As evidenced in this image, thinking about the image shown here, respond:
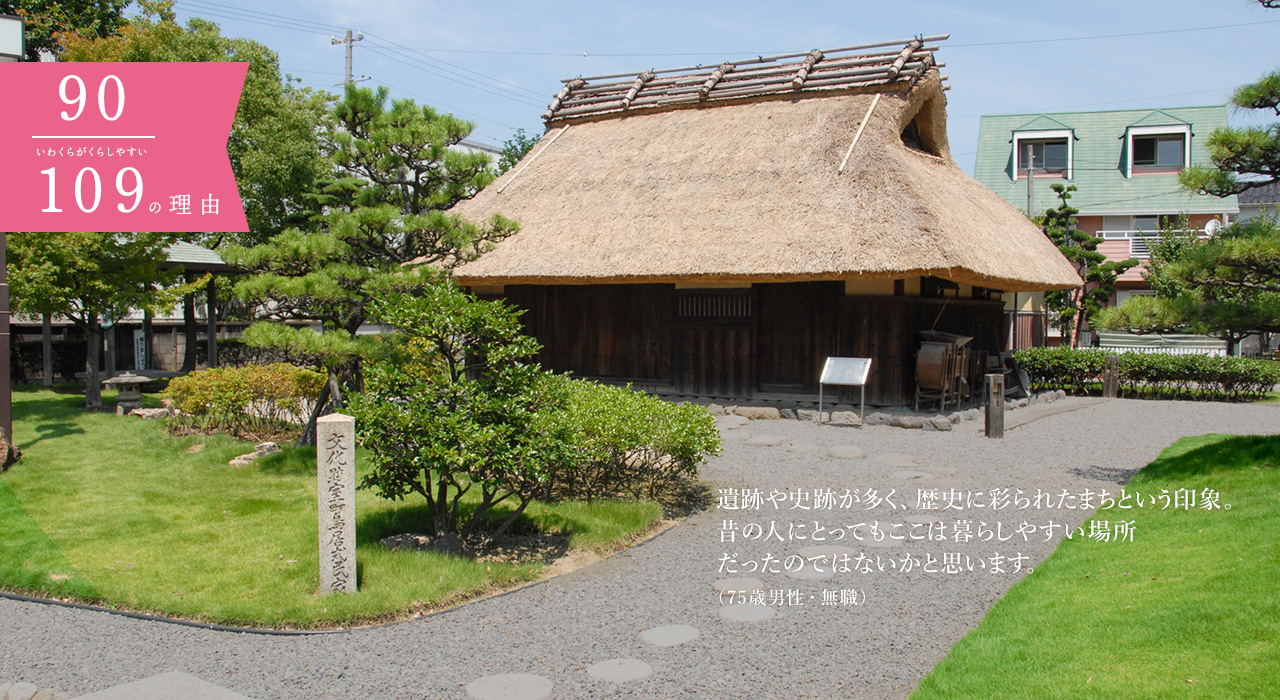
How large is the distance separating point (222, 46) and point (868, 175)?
17.0 m

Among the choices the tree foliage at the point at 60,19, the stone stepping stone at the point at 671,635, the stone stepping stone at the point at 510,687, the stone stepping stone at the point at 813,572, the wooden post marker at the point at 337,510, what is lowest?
the stone stepping stone at the point at 510,687

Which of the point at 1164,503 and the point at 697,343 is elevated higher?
the point at 697,343

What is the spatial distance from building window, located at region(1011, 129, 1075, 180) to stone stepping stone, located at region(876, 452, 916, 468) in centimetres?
2210

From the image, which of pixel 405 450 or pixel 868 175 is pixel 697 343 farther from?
pixel 405 450

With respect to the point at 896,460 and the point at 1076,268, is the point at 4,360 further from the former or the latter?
the point at 1076,268

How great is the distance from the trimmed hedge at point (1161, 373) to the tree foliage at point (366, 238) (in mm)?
12664

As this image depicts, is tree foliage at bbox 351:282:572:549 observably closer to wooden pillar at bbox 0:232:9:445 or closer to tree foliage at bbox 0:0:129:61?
wooden pillar at bbox 0:232:9:445

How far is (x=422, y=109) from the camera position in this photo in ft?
31.1

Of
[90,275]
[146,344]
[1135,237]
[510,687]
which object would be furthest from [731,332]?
[1135,237]

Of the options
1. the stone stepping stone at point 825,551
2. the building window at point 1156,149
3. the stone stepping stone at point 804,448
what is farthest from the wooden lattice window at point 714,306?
the building window at point 1156,149

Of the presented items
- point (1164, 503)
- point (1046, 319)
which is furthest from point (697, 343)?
point (1046, 319)

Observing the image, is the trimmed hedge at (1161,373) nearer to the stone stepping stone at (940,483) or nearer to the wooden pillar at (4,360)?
the stone stepping stone at (940,483)

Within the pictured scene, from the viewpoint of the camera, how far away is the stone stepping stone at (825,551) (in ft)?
19.7

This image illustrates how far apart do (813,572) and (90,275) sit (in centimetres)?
1159
